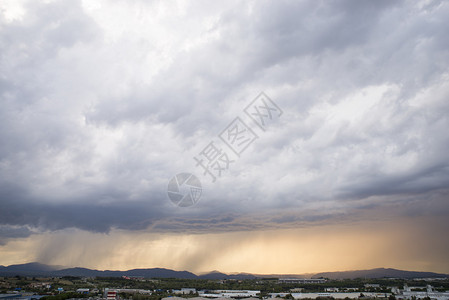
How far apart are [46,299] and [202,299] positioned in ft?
175

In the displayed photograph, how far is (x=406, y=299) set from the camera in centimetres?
12769

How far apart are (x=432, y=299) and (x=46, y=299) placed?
450ft

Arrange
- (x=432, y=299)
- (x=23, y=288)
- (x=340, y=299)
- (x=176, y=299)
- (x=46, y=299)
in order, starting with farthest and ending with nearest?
(x=23, y=288) → (x=340, y=299) → (x=432, y=299) → (x=176, y=299) → (x=46, y=299)

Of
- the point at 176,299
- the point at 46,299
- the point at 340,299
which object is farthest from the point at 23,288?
the point at 340,299

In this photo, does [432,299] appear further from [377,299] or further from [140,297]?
[140,297]

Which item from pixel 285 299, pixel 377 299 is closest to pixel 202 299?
pixel 285 299

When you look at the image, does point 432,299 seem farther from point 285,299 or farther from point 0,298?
point 0,298

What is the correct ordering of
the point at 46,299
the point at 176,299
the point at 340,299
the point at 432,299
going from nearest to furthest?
1. the point at 46,299
2. the point at 176,299
3. the point at 432,299
4. the point at 340,299

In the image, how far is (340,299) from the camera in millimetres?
140250

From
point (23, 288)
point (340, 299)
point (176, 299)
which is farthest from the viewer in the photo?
point (23, 288)

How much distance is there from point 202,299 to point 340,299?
5785 centimetres

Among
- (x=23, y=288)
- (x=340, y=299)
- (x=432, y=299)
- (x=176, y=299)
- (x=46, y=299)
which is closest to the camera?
(x=46, y=299)

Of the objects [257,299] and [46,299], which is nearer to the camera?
[46,299]

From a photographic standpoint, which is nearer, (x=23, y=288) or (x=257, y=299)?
(x=257, y=299)
